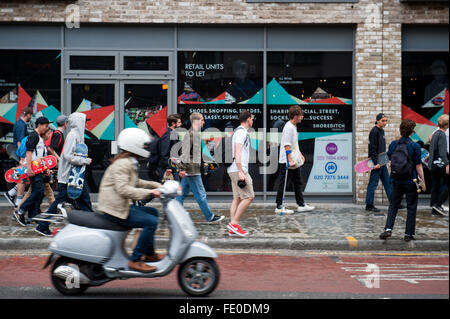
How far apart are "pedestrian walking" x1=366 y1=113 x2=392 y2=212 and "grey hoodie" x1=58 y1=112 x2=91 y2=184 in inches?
217

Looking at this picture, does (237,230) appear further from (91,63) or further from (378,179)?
(91,63)

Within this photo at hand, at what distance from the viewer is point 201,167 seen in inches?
427

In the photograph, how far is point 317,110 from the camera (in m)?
13.5

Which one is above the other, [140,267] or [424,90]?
[424,90]

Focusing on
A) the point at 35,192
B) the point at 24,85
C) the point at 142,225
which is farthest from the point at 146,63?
the point at 142,225

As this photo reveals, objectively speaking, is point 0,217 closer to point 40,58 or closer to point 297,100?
point 40,58

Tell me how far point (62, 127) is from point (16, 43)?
11.8 feet

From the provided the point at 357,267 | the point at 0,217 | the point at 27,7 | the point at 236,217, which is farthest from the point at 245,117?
the point at 27,7

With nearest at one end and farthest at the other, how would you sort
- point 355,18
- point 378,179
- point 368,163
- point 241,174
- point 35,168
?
point 241,174 < point 35,168 < point 378,179 < point 368,163 < point 355,18

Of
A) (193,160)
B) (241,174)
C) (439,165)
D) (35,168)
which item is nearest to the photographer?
(241,174)

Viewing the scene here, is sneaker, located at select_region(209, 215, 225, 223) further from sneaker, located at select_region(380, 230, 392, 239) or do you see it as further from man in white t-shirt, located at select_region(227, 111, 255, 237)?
sneaker, located at select_region(380, 230, 392, 239)

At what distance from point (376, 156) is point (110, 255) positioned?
7.19 metres

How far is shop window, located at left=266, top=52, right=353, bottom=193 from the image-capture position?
13414 millimetres

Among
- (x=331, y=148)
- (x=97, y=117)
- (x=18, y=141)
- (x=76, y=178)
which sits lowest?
(x=76, y=178)
